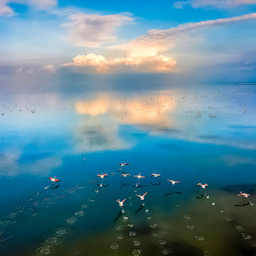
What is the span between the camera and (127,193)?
36.9 metres

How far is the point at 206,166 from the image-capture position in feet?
153

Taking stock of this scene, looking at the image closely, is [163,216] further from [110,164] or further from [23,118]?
[23,118]

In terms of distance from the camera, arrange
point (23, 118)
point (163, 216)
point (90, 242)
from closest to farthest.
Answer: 1. point (90, 242)
2. point (163, 216)
3. point (23, 118)

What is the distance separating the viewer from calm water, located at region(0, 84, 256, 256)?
1022 inches

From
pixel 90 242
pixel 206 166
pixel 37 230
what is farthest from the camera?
pixel 206 166

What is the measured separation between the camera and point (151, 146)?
59656 mm

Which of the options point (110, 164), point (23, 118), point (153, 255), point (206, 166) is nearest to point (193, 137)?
point (206, 166)

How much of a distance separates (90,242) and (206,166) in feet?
99.2

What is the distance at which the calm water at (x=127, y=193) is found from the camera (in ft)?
85.2

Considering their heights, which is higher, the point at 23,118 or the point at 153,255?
the point at 23,118

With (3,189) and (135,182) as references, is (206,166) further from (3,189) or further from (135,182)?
(3,189)

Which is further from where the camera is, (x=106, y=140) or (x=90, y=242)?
(x=106, y=140)

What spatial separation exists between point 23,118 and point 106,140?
54664 mm

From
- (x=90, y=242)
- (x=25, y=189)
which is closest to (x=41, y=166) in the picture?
(x=25, y=189)
